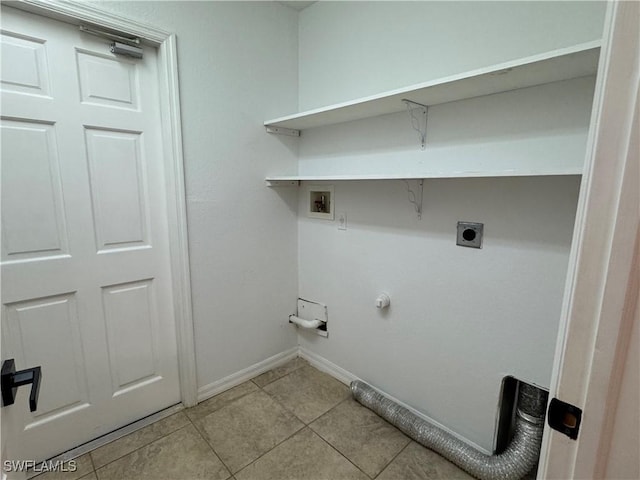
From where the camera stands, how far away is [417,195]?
5.54 feet

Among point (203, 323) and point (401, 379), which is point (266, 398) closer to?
point (203, 323)

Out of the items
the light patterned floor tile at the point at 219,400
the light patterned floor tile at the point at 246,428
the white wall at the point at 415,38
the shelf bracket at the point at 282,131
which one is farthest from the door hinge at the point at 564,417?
the shelf bracket at the point at 282,131

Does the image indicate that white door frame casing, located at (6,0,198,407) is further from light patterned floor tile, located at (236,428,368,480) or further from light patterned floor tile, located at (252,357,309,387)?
light patterned floor tile, located at (236,428,368,480)

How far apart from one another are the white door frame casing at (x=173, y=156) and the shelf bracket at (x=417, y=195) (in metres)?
1.28

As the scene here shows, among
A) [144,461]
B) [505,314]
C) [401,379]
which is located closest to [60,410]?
[144,461]

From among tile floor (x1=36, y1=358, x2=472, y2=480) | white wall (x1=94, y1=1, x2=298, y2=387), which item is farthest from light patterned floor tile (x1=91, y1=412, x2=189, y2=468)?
white wall (x1=94, y1=1, x2=298, y2=387)

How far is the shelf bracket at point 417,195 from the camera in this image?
167 cm

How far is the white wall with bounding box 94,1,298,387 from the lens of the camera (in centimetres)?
180

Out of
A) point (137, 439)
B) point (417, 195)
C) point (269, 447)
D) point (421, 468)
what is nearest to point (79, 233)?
point (137, 439)

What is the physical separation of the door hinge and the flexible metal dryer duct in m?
1.03

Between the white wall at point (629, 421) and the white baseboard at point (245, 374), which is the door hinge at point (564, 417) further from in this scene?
the white baseboard at point (245, 374)

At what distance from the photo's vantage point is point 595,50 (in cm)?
92

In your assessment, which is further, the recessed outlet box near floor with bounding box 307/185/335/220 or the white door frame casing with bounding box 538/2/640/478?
the recessed outlet box near floor with bounding box 307/185/335/220

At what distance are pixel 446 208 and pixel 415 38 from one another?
89cm
